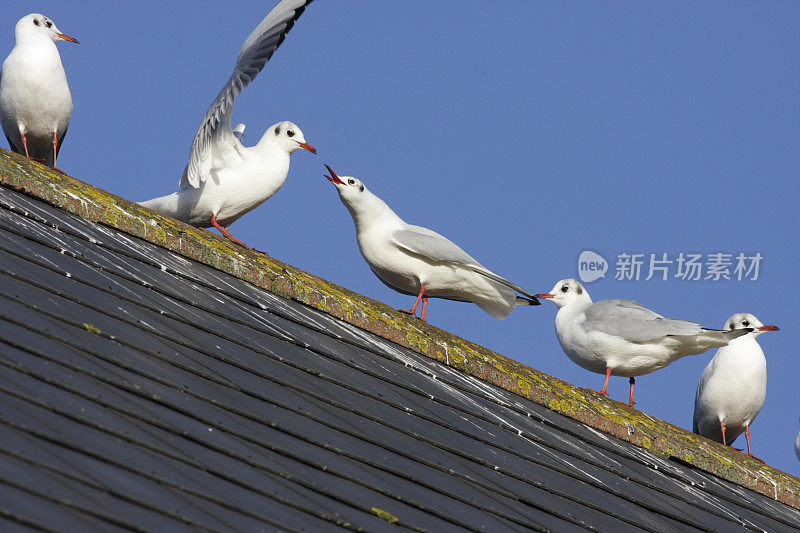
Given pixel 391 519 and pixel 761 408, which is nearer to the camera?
pixel 391 519

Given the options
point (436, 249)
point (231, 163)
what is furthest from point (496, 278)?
point (231, 163)

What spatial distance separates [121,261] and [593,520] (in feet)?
6.30

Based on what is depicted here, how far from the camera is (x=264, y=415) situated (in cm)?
292

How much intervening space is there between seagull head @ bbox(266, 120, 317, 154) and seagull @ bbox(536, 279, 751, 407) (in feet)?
8.25

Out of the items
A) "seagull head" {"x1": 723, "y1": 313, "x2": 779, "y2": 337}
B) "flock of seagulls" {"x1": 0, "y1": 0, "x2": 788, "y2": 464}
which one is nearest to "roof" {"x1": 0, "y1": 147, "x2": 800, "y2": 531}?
"flock of seagulls" {"x1": 0, "y1": 0, "x2": 788, "y2": 464}

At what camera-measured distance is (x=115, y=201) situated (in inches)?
178

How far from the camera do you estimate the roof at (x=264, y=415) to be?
223cm

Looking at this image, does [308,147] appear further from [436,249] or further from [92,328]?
[92,328]

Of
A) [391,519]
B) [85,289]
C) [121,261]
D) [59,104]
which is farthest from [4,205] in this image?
[59,104]

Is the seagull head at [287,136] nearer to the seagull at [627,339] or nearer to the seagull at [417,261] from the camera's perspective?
the seagull at [417,261]

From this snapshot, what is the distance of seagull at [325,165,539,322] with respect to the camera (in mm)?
6852

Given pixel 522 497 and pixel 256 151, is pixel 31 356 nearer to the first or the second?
pixel 522 497

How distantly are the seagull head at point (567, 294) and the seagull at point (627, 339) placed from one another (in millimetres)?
536

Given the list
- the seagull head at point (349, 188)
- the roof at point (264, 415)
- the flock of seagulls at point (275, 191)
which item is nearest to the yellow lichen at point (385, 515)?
the roof at point (264, 415)
